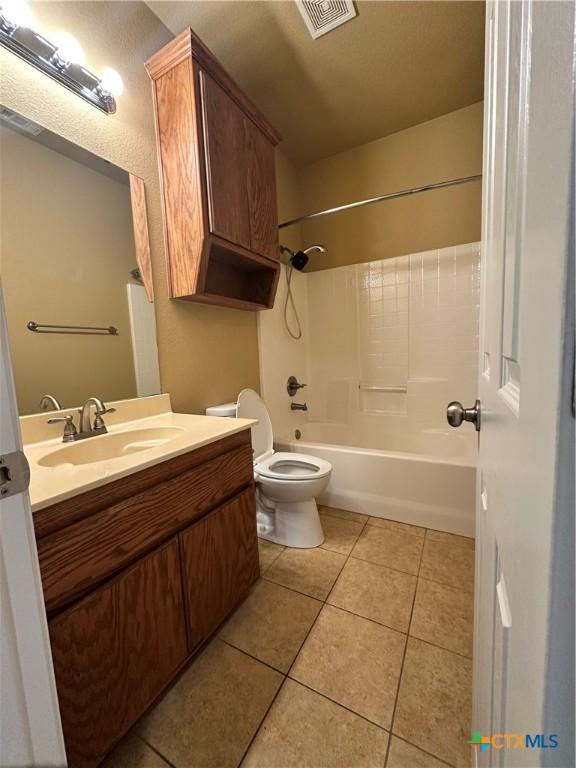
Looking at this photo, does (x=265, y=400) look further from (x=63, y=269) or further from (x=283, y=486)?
(x=63, y=269)

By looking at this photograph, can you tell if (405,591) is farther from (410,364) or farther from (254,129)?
(254,129)

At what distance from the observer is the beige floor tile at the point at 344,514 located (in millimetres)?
1815

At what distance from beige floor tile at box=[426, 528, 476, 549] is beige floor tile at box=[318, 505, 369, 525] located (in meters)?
0.37

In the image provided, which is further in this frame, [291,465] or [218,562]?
[291,465]

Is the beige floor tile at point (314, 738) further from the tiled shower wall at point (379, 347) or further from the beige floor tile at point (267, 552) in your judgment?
the tiled shower wall at point (379, 347)

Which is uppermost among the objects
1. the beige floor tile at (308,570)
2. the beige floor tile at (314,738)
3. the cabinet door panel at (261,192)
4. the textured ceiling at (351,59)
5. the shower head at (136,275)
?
the textured ceiling at (351,59)

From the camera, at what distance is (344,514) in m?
1.88

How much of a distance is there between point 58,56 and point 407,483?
2373mm

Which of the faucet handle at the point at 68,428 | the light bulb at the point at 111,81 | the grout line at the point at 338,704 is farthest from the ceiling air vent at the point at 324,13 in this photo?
the grout line at the point at 338,704

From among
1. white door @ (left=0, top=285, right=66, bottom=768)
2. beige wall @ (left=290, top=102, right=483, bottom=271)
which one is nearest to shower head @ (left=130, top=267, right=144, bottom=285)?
white door @ (left=0, top=285, right=66, bottom=768)

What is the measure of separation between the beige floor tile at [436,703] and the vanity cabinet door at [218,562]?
0.62 meters

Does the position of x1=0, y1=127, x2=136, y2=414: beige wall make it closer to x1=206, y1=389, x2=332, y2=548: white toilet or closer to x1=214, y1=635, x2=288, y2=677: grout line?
x1=206, y1=389, x2=332, y2=548: white toilet

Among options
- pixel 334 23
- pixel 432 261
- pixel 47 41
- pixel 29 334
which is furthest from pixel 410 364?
pixel 47 41

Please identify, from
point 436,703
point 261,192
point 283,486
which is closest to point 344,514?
point 283,486
